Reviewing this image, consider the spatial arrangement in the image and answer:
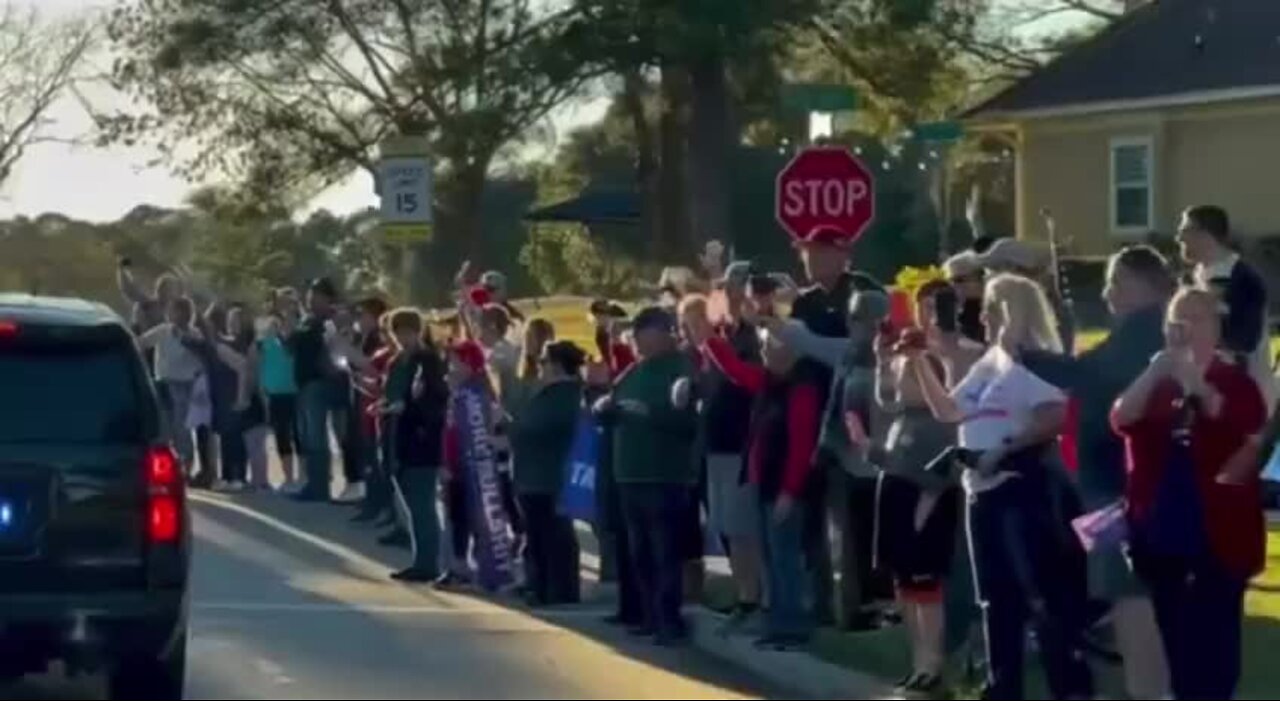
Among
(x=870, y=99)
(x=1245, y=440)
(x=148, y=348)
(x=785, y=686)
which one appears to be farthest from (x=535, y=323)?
(x=870, y=99)

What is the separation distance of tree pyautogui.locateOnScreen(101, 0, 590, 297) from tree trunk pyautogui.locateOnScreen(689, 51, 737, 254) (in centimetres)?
173

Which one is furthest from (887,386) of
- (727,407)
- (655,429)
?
(727,407)

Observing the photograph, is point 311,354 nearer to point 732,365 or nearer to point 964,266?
point 732,365

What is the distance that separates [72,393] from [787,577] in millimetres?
4496

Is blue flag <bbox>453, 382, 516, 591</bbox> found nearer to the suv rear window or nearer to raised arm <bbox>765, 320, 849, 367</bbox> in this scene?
raised arm <bbox>765, 320, 849, 367</bbox>

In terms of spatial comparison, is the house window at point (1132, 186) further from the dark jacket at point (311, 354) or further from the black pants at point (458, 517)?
the black pants at point (458, 517)

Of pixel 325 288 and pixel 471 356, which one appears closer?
pixel 471 356

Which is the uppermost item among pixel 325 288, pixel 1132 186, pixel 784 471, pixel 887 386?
pixel 1132 186

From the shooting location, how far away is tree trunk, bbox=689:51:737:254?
44.7 metres

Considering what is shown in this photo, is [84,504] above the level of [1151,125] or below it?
below

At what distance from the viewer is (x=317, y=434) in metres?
27.4

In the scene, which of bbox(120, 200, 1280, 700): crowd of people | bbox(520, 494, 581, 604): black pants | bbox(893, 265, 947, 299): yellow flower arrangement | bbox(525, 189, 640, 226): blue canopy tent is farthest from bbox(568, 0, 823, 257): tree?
bbox(893, 265, 947, 299): yellow flower arrangement

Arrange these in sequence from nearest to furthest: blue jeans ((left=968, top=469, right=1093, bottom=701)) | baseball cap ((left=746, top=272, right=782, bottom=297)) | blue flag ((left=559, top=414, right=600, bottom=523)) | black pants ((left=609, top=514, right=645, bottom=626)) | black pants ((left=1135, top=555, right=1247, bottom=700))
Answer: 1. black pants ((left=1135, top=555, right=1247, bottom=700))
2. blue jeans ((left=968, top=469, right=1093, bottom=701))
3. baseball cap ((left=746, top=272, right=782, bottom=297))
4. black pants ((left=609, top=514, right=645, bottom=626))
5. blue flag ((left=559, top=414, right=600, bottom=523))

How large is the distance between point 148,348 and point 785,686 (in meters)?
15.8
